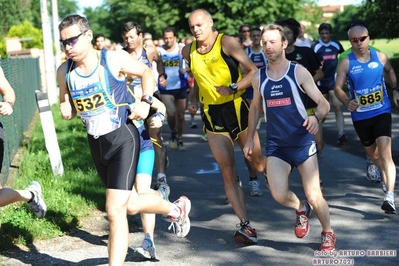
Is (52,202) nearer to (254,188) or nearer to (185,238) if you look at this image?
(185,238)

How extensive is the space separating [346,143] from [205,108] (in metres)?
6.71

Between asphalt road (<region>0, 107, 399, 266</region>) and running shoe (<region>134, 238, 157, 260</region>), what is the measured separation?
67 millimetres

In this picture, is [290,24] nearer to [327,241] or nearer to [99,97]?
[327,241]

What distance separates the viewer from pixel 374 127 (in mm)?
8570

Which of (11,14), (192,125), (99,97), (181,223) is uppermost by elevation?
(11,14)

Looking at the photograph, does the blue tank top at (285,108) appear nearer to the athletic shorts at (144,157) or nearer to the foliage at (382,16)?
the athletic shorts at (144,157)

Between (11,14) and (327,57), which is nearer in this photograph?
(327,57)

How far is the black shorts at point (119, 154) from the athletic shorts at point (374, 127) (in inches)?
136

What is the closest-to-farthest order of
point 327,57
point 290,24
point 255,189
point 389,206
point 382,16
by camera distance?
point 389,206 → point 290,24 → point 255,189 → point 327,57 → point 382,16

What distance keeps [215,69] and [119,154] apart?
6.56 ft

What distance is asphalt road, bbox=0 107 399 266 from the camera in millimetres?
6586

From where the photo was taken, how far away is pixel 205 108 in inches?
312

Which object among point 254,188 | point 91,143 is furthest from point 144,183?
point 254,188

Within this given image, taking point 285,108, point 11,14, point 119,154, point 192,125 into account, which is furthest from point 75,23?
point 11,14
